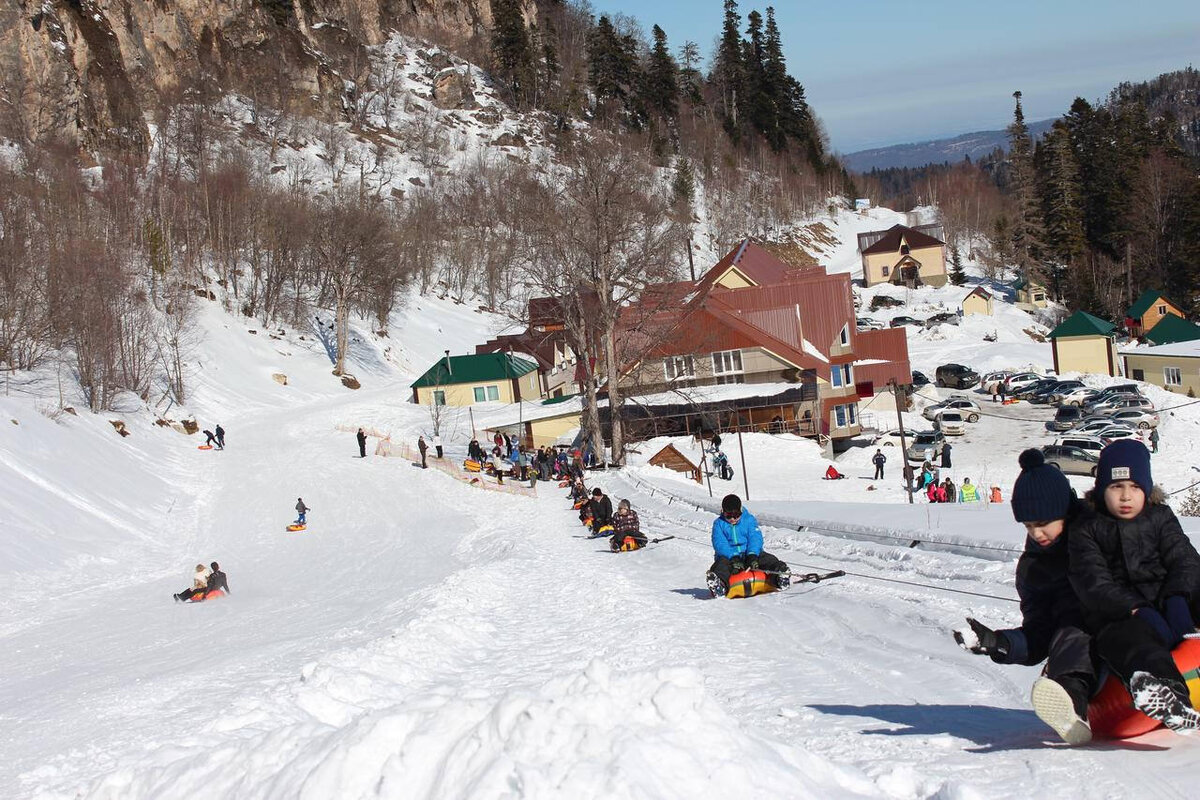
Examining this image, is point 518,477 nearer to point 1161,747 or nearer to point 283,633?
point 283,633

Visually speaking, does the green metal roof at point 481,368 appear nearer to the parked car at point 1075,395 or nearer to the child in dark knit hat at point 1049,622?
the parked car at point 1075,395

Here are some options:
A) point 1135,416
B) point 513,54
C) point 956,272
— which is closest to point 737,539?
point 1135,416

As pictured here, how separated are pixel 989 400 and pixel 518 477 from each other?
108 feet

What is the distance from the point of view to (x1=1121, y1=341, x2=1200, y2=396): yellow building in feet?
164

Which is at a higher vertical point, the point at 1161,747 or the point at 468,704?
the point at 468,704

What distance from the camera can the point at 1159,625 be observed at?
4891 mm

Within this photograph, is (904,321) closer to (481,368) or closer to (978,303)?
(978,303)

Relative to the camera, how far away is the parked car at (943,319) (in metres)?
81.8

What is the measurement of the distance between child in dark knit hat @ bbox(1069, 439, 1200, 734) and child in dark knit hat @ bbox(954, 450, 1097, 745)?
17 cm

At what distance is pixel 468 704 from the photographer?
15.9ft

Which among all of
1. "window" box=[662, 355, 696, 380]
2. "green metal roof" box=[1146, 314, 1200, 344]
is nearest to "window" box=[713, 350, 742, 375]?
"window" box=[662, 355, 696, 380]

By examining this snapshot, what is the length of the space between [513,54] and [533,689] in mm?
136764

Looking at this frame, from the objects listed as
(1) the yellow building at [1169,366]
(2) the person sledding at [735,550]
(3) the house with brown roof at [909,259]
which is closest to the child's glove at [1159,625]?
(2) the person sledding at [735,550]

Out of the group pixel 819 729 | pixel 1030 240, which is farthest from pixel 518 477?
pixel 1030 240
